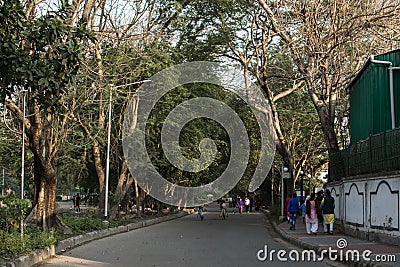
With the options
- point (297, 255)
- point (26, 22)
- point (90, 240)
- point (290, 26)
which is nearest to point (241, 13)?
point (290, 26)

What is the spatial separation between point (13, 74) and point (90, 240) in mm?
11177

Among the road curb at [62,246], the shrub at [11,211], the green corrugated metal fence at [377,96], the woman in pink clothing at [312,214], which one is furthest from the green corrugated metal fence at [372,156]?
the shrub at [11,211]

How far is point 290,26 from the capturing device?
25.1m

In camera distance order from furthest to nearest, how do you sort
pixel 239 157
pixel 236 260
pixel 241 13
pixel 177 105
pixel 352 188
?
pixel 239 157 → pixel 177 105 → pixel 241 13 → pixel 352 188 → pixel 236 260

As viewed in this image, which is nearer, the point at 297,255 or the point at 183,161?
the point at 297,255

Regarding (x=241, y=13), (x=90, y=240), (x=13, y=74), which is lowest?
(x=90, y=240)

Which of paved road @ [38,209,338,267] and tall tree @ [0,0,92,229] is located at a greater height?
tall tree @ [0,0,92,229]

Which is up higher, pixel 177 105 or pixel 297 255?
pixel 177 105

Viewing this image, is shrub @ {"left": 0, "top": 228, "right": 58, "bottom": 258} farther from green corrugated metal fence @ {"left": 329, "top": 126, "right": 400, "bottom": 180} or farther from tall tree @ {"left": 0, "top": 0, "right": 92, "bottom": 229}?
green corrugated metal fence @ {"left": 329, "top": 126, "right": 400, "bottom": 180}

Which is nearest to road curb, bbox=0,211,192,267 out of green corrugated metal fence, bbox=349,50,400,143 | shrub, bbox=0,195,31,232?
shrub, bbox=0,195,31,232

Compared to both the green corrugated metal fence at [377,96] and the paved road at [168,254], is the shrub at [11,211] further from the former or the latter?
the green corrugated metal fence at [377,96]

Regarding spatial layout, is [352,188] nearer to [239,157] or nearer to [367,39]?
[367,39]

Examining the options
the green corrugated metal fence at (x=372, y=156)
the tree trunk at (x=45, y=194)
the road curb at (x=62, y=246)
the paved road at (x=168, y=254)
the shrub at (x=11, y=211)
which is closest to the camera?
the road curb at (x=62, y=246)

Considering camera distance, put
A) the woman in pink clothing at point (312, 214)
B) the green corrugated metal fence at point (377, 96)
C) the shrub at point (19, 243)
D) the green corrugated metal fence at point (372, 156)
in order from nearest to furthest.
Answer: the shrub at point (19, 243) < the green corrugated metal fence at point (372, 156) < the green corrugated metal fence at point (377, 96) < the woman in pink clothing at point (312, 214)
